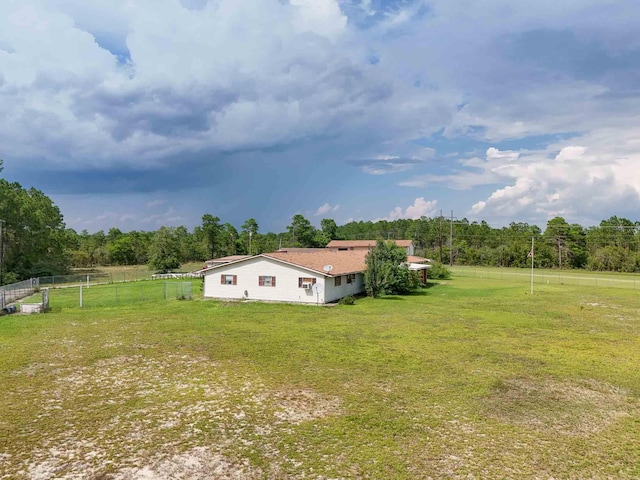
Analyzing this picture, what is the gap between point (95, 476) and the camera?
6.68m

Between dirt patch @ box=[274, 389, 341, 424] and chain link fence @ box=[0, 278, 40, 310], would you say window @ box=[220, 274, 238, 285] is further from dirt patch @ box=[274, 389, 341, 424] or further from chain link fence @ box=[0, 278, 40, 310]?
dirt patch @ box=[274, 389, 341, 424]

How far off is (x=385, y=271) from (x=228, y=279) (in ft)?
39.2

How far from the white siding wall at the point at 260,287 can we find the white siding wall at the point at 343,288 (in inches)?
31.6

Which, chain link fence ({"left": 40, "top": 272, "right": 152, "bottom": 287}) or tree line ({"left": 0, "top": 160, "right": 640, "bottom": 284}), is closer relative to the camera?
chain link fence ({"left": 40, "top": 272, "right": 152, "bottom": 287})

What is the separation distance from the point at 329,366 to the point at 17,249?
196 feet

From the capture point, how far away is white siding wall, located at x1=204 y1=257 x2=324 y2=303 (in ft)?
93.7

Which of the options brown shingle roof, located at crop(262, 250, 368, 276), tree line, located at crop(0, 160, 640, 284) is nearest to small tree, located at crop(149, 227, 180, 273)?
tree line, located at crop(0, 160, 640, 284)

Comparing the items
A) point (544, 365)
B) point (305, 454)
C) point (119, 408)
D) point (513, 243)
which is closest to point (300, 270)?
point (544, 365)

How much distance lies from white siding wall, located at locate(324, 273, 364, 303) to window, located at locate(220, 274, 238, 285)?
270 inches

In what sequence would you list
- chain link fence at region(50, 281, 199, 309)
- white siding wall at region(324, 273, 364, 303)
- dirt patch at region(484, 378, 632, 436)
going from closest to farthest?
dirt patch at region(484, 378, 632, 436), chain link fence at region(50, 281, 199, 309), white siding wall at region(324, 273, 364, 303)

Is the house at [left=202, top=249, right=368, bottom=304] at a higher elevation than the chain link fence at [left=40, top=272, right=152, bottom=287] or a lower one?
higher

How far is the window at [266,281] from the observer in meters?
29.2

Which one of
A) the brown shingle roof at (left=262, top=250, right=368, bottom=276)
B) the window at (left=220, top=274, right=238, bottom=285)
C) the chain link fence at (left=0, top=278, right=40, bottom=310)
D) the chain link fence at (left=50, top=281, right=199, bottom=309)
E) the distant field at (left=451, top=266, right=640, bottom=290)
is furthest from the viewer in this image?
the distant field at (left=451, top=266, right=640, bottom=290)

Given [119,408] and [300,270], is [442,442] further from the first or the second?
[300,270]
